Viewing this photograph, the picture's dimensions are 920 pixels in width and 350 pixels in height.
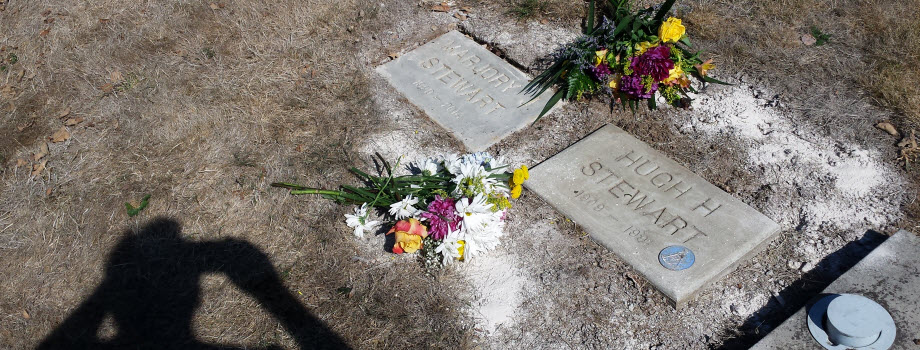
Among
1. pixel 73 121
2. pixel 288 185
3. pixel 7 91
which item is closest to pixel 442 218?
pixel 288 185

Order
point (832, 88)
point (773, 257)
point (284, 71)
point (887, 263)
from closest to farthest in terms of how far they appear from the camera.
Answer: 1. point (887, 263)
2. point (773, 257)
3. point (832, 88)
4. point (284, 71)

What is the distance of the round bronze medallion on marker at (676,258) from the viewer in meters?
2.79

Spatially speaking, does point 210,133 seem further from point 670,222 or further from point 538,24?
point 670,222

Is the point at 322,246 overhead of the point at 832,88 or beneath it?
beneath

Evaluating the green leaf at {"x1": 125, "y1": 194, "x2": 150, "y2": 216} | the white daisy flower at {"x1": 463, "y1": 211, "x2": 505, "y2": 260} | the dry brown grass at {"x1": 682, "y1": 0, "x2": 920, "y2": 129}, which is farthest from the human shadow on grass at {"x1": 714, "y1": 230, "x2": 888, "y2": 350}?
the green leaf at {"x1": 125, "y1": 194, "x2": 150, "y2": 216}

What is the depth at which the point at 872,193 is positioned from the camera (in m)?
3.12

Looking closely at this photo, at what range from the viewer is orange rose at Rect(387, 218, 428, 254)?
112 inches

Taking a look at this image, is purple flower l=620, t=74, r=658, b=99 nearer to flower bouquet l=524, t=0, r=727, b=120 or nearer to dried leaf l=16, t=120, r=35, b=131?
flower bouquet l=524, t=0, r=727, b=120

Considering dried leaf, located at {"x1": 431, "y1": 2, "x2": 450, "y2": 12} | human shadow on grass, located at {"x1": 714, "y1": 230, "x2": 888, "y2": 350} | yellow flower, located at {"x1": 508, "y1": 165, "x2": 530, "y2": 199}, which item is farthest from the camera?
dried leaf, located at {"x1": 431, "y1": 2, "x2": 450, "y2": 12}

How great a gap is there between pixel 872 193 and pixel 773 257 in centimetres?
73

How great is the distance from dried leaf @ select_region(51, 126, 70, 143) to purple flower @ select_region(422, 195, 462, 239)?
8.20 feet

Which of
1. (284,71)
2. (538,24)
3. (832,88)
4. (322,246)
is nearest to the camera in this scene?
(322,246)

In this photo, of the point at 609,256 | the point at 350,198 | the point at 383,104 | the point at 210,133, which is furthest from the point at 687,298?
the point at 210,133

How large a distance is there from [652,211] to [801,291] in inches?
28.9
